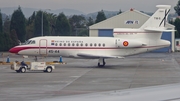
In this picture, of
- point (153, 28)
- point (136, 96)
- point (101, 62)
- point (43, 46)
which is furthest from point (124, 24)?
point (136, 96)

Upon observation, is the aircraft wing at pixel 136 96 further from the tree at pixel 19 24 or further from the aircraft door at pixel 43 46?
the tree at pixel 19 24

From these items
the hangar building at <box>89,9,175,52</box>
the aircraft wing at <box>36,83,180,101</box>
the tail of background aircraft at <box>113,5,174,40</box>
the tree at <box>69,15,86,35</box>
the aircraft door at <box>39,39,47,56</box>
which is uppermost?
the tree at <box>69,15,86,35</box>

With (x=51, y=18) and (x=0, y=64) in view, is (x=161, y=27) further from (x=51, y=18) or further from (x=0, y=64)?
(x=51, y=18)

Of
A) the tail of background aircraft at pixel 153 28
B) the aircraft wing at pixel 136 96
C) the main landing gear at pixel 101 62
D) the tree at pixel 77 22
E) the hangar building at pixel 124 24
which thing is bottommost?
the main landing gear at pixel 101 62

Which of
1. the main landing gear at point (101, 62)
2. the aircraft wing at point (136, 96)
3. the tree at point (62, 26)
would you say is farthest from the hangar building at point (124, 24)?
the aircraft wing at point (136, 96)

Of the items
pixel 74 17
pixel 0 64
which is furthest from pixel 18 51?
pixel 74 17

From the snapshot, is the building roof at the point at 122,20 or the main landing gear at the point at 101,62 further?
the building roof at the point at 122,20

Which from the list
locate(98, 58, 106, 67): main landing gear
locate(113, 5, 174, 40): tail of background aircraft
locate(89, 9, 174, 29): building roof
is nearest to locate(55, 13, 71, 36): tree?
locate(89, 9, 174, 29): building roof

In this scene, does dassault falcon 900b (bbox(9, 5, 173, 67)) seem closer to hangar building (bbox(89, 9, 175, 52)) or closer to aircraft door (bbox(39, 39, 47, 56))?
aircraft door (bbox(39, 39, 47, 56))

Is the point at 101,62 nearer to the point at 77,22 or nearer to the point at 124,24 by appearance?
the point at 124,24

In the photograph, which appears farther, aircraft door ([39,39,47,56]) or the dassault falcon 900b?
the dassault falcon 900b

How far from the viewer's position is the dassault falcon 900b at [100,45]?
3578cm

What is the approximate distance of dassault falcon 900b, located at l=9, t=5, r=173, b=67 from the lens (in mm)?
35781

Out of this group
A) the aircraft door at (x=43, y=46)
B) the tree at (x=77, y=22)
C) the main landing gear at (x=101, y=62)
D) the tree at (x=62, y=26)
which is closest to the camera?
the aircraft door at (x=43, y=46)
